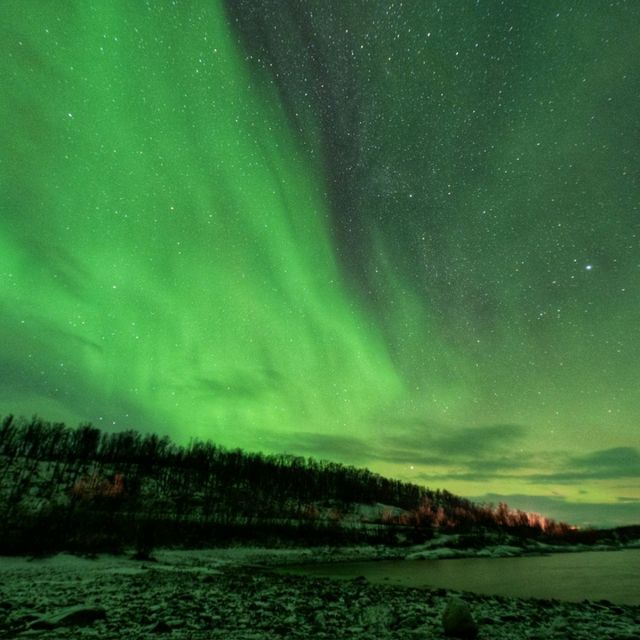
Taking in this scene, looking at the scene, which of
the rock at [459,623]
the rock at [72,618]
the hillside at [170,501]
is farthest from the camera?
the hillside at [170,501]

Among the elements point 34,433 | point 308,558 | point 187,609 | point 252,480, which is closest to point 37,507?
point 308,558

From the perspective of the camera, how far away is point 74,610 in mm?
10477

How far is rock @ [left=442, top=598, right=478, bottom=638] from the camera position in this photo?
10461mm

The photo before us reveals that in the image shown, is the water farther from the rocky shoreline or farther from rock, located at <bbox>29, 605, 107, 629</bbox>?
rock, located at <bbox>29, 605, 107, 629</bbox>

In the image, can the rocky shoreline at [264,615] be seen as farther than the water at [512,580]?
No

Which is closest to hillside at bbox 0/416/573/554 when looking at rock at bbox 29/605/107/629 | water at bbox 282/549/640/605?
water at bbox 282/549/640/605

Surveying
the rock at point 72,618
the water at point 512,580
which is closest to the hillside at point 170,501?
the water at point 512,580

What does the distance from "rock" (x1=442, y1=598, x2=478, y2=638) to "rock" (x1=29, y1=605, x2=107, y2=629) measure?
8965 mm

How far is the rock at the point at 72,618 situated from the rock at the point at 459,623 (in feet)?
29.4

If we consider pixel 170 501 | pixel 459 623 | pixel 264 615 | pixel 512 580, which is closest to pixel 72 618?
pixel 264 615

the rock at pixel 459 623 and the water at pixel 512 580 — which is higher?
the rock at pixel 459 623

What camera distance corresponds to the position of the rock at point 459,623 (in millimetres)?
10461

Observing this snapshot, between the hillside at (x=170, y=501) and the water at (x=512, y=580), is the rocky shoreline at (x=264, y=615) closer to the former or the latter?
the water at (x=512, y=580)

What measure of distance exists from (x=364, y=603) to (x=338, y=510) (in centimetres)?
14511
